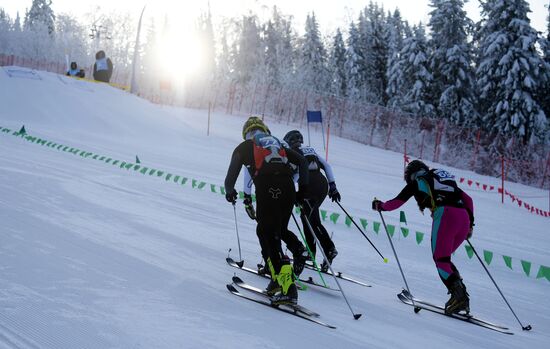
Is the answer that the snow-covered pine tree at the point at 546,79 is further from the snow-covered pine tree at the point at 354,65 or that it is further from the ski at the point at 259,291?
the ski at the point at 259,291

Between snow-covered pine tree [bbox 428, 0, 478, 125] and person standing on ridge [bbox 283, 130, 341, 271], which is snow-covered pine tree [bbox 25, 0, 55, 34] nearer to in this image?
snow-covered pine tree [bbox 428, 0, 478, 125]

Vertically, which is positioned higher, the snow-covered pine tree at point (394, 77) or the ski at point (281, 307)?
the snow-covered pine tree at point (394, 77)

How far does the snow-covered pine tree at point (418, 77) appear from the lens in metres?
39.0

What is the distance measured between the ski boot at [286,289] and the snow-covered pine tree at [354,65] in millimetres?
46186

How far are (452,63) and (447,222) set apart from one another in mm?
35219

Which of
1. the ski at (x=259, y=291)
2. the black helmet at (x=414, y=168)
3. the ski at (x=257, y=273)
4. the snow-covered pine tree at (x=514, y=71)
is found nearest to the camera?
the ski at (x=259, y=291)

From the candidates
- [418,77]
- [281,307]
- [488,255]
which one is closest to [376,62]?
[418,77]

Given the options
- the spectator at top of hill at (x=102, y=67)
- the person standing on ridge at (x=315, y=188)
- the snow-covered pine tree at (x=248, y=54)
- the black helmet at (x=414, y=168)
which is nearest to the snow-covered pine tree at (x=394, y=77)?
the snow-covered pine tree at (x=248, y=54)

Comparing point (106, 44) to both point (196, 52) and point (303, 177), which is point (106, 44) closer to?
point (196, 52)

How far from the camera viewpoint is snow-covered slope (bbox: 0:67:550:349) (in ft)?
11.8

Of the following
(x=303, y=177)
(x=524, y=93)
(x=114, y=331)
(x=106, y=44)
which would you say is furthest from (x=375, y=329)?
(x=106, y=44)

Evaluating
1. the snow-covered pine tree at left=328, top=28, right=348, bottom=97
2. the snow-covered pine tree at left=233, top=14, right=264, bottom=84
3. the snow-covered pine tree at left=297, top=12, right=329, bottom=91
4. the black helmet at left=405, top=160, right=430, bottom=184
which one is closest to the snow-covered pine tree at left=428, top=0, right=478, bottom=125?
the snow-covered pine tree at left=328, top=28, right=348, bottom=97

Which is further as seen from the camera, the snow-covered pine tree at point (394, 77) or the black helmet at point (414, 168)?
the snow-covered pine tree at point (394, 77)

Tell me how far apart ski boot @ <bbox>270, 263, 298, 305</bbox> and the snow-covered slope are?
17 cm
